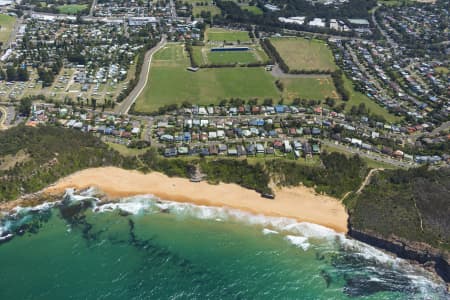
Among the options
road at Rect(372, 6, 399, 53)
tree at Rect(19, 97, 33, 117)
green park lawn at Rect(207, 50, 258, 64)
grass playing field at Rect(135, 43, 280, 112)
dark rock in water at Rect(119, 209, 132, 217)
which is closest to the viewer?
dark rock in water at Rect(119, 209, 132, 217)

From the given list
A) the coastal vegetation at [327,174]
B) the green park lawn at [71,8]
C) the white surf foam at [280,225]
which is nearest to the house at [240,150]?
the coastal vegetation at [327,174]

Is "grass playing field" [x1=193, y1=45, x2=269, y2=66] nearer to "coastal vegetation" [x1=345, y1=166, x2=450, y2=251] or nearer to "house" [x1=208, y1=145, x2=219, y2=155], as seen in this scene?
"house" [x1=208, y1=145, x2=219, y2=155]

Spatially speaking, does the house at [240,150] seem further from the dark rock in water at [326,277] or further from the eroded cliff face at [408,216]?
the dark rock in water at [326,277]

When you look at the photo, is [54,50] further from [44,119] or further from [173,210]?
[173,210]

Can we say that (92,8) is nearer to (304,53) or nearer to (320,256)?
(304,53)

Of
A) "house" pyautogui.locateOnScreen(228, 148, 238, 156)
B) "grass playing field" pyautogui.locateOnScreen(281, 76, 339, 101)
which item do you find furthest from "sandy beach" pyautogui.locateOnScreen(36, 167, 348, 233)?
"grass playing field" pyautogui.locateOnScreen(281, 76, 339, 101)

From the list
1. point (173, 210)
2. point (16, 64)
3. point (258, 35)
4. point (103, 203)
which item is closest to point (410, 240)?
point (173, 210)
